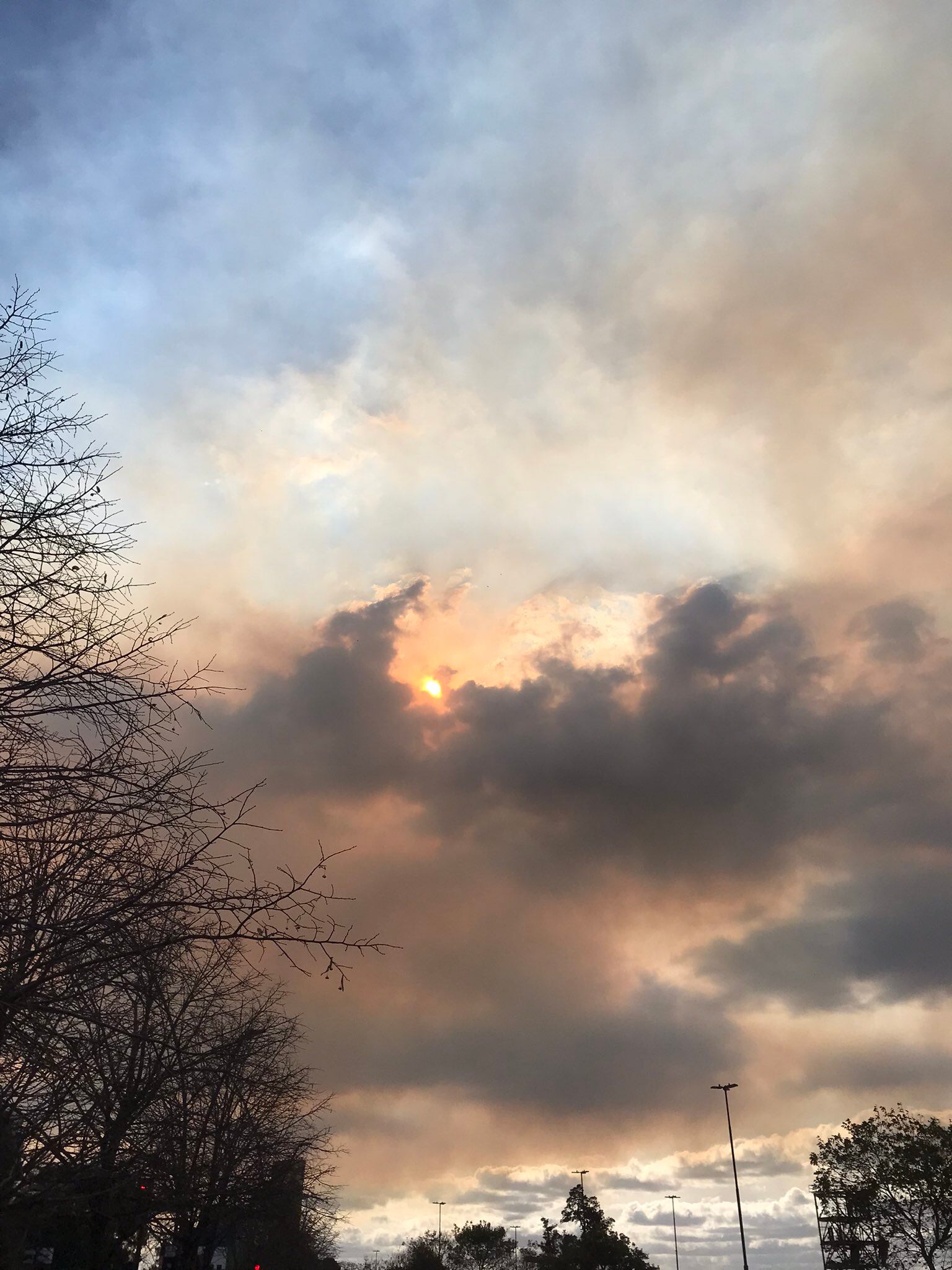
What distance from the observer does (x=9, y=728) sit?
6348mm

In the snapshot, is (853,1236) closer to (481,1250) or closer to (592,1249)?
(592,1249)

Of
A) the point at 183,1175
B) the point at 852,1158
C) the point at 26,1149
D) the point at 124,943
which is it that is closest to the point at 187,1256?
the point at 183,1175

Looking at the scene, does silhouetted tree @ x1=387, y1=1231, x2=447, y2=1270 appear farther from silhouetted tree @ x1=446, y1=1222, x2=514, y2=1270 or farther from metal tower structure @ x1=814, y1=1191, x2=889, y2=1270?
metal tower structure @ x1=814, y1=1191, x2=889, y2=1270

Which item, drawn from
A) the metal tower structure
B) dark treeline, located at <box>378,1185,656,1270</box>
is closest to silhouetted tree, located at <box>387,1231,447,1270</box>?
dark treeline, located at <box>378,1185,656,1270</box>

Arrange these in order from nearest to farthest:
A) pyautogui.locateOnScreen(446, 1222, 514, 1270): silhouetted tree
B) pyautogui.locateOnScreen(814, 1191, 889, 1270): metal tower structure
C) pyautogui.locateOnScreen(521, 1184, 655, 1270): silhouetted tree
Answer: pyautogui.locateOnScreen(814, 1191, 889, 1270): metal tower structure, pyautogui.locateOnScreen(521, 1184, 655, 1270): silhouetted tree, pyautogui.locateOnScreen(446, 1222, 514, 1270): silhouetted tree

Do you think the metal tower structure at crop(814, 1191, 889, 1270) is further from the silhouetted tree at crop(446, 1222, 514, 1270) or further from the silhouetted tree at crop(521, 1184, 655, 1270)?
the silhouetted tree at crop(446, 1222, 514, 1270)

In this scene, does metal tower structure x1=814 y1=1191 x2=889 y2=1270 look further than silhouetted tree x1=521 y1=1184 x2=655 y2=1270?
No

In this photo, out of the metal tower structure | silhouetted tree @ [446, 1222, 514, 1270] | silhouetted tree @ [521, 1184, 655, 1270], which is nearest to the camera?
the metal tower structure

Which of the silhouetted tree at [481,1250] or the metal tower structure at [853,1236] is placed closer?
the metal tower structure at [853,1236]

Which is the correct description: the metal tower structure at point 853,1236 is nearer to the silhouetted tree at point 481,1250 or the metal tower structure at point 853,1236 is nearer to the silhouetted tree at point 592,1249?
the silhouetted tree at point 592,1249

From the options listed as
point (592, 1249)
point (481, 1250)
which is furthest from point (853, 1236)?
point (481, 1250)

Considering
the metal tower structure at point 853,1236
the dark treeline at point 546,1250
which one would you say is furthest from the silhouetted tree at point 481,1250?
the metal tower structure at point 853,1236

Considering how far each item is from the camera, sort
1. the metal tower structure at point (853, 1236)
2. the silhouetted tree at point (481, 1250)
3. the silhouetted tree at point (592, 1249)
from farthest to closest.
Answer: the silhouetted tree at point (481, 1250) < the silhouetted tree at point (592, 1249) < the metal tower structure at point (853, 1236)

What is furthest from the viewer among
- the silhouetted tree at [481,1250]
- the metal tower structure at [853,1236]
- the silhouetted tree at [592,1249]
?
the silhouetted tree at [481,1250]
